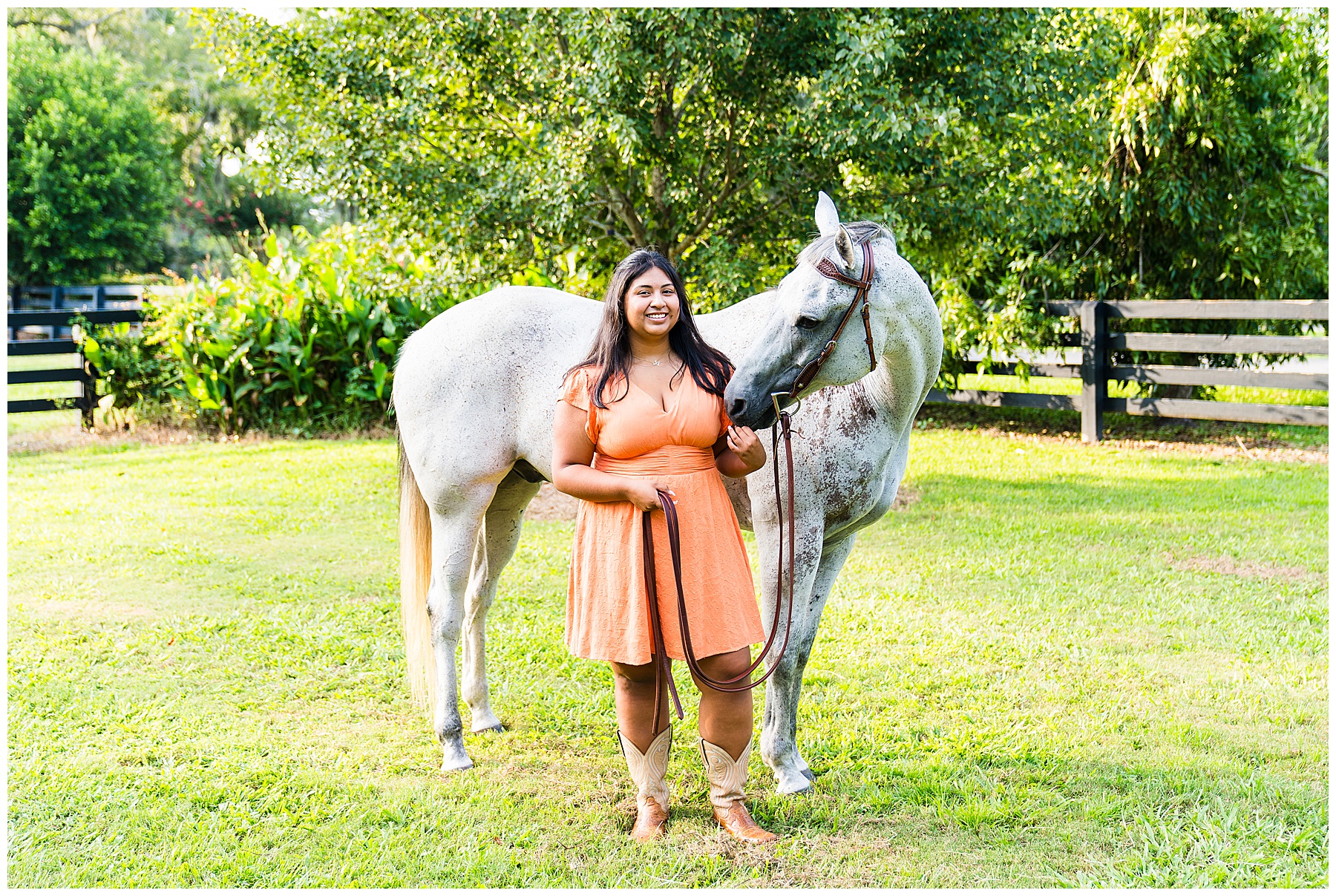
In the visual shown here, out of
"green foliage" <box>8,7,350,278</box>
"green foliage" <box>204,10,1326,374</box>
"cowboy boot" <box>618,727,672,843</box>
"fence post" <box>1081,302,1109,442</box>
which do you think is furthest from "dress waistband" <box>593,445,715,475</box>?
"green foliage" <box>8,7,350,278</box>

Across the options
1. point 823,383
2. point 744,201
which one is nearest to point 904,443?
point 823,383

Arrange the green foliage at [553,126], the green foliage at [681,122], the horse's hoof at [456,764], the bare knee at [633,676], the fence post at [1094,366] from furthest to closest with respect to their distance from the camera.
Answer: the fence post at [1094,366] → the green foliage at [553,126] → the green foliage at [681,122] → the horse's hoof at [456,764] → the bare knee at [633,676]

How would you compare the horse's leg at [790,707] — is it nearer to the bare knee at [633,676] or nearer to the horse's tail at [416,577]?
the bare knee at [633,676]

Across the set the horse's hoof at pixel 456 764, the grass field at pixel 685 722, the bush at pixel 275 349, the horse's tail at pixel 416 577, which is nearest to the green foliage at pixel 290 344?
the bush at pixel 275 349

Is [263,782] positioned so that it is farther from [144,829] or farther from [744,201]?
[744,201]

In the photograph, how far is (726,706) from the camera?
9.04 ft

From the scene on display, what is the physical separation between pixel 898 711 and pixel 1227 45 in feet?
27.3

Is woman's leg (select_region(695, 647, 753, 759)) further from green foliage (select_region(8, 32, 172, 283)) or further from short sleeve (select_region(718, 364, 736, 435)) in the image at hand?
green foliage (select_region(8, 32, 172, 283))

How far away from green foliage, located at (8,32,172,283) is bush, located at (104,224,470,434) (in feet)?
45.1

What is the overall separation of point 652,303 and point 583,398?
0.31 meters

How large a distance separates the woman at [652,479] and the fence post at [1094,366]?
309 inches

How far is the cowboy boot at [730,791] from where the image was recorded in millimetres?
2799

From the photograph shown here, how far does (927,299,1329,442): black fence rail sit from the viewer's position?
8.45 metres

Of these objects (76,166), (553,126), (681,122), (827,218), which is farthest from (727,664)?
(76,166)
